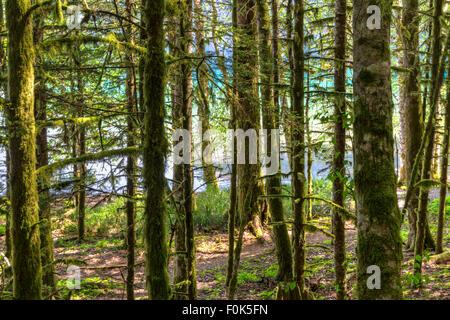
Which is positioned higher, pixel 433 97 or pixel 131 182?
pixel 433 97

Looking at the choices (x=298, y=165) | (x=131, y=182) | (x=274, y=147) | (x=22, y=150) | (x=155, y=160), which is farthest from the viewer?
(x=274, y=147)

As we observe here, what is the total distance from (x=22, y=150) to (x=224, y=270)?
6.71 m

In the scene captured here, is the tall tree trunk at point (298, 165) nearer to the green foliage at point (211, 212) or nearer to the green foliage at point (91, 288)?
the green foliage at point (91, 288)

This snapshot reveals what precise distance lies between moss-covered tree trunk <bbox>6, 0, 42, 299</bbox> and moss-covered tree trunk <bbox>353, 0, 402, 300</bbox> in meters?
3.66

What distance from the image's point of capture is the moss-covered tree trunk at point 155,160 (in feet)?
11.1

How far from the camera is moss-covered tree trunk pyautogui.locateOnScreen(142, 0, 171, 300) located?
338 cm

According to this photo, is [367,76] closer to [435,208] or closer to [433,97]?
[433,97]

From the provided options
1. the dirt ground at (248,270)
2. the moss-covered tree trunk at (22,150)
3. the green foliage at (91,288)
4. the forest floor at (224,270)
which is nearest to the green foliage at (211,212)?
the forest floor at (224,270)

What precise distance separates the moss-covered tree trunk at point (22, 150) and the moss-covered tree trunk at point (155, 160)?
1.73m

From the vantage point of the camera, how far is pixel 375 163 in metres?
3.58

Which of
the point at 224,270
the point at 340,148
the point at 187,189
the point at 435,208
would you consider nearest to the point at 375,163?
the point at 340,148

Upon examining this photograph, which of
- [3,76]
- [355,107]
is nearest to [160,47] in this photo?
[355,107]
